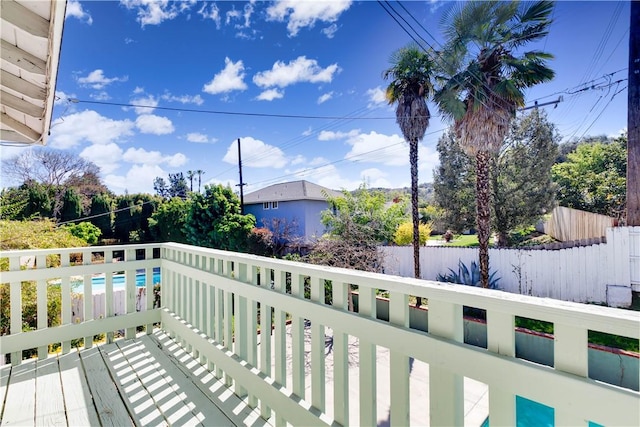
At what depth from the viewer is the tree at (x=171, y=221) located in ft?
59.2

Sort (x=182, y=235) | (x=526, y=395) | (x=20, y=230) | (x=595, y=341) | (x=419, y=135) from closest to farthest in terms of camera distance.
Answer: (x=526, y=395)
(x=595, y=341)
(x=20, y=230)
(x=419, y=135)
(x=182, y=235)

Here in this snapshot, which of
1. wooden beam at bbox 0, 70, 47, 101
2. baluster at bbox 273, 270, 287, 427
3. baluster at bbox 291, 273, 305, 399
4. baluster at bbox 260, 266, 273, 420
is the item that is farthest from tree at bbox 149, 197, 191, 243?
baluster at bbox 291, 273, 305, 399

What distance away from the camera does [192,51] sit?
9039mm

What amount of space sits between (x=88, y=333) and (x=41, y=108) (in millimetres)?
1775

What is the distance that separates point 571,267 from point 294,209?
12.1 metres

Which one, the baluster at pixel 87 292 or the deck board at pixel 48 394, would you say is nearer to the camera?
the deck board at pixel 48 394

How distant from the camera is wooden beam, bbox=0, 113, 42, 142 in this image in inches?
87.7

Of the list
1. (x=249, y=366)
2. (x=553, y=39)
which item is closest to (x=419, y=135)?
(x=553, y=39)

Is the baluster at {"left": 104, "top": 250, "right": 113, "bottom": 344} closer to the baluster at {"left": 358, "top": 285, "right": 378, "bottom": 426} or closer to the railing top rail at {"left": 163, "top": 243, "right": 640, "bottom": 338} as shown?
the railing top rail at {"left": 163, "top": 243, "right": 640, "bottom": 338}

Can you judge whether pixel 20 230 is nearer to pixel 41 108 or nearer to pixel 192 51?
pixel 192 51

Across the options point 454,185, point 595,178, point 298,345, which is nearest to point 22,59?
point 298,345

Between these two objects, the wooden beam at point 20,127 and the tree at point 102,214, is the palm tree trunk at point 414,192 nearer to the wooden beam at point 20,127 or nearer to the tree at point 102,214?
the wooden beam at point 20,127

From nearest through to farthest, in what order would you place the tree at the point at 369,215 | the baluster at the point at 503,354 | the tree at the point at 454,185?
the baluster at the point at 503,354
the tree at the point at 369,215
the tree at the point at 454,185

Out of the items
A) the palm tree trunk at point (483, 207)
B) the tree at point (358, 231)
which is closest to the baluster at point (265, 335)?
the tree at point (358, 231)
